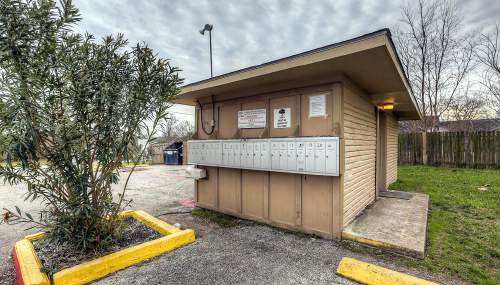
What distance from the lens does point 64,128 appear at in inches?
90.2

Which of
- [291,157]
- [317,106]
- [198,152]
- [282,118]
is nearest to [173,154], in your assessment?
[198,152]

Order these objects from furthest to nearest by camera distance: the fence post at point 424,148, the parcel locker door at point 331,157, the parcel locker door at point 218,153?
the fence post at point 424,148, the parcel locker door at point 218,153, the parcel locker door at point 331,157

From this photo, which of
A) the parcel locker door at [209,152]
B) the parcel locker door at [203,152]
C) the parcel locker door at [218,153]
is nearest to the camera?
the parcel locker door at [218,153]

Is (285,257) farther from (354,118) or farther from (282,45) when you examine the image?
(282,45)

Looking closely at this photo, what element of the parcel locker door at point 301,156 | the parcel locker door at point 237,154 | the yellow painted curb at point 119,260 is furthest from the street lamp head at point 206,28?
the yellow painted curb at point 119,260

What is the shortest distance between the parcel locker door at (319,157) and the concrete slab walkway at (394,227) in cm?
Answer: 87

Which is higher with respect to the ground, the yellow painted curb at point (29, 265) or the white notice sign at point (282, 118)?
the white notice sign at point (282, 118)

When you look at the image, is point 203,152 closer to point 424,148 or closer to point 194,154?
point 194,154

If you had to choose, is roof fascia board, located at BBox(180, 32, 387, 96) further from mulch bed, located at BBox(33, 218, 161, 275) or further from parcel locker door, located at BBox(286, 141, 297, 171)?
mulch bed, located at BBox(33, 218, 161, 275)

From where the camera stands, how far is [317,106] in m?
3.17

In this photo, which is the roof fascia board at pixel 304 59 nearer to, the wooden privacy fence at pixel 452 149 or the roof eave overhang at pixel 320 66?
the roof eave overhang at pixel 320 66

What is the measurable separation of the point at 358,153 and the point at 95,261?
144 inches

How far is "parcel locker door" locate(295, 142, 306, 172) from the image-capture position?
3.12 meters

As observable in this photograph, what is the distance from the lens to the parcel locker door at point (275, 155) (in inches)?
132
